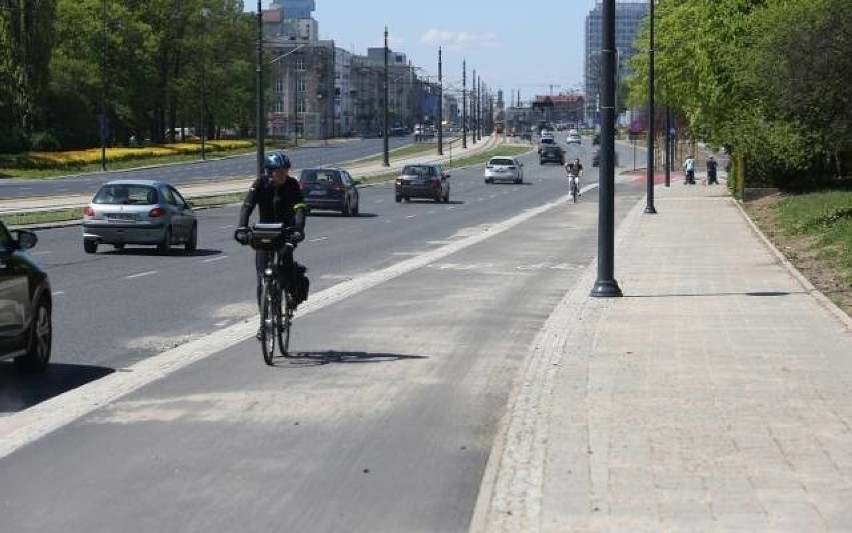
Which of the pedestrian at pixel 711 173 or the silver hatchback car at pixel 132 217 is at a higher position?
the silver hatchback car at pixel 132 217

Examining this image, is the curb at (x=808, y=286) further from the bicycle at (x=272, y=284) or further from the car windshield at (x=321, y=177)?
the car windshield at (x=321, y=177)

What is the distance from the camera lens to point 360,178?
276 feet

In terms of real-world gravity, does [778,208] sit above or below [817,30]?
below

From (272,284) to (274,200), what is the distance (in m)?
0.82

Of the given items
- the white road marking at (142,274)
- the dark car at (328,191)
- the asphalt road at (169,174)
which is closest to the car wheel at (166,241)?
the white road marking at (142,274)

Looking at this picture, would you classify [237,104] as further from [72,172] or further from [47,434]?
[47,434]

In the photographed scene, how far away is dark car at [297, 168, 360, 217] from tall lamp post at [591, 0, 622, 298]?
2881 cm

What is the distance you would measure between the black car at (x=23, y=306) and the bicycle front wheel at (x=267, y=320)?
1.75 m

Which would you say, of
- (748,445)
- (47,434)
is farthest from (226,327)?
(748,445)

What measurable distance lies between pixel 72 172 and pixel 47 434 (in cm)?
7879

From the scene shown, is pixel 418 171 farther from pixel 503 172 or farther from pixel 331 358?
pixel 331 358

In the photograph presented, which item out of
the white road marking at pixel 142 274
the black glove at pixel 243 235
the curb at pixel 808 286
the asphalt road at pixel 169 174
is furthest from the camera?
the asphalt road at pixel 169 174

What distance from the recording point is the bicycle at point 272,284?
505 inches

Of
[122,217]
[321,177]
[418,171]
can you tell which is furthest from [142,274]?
[418,171]
